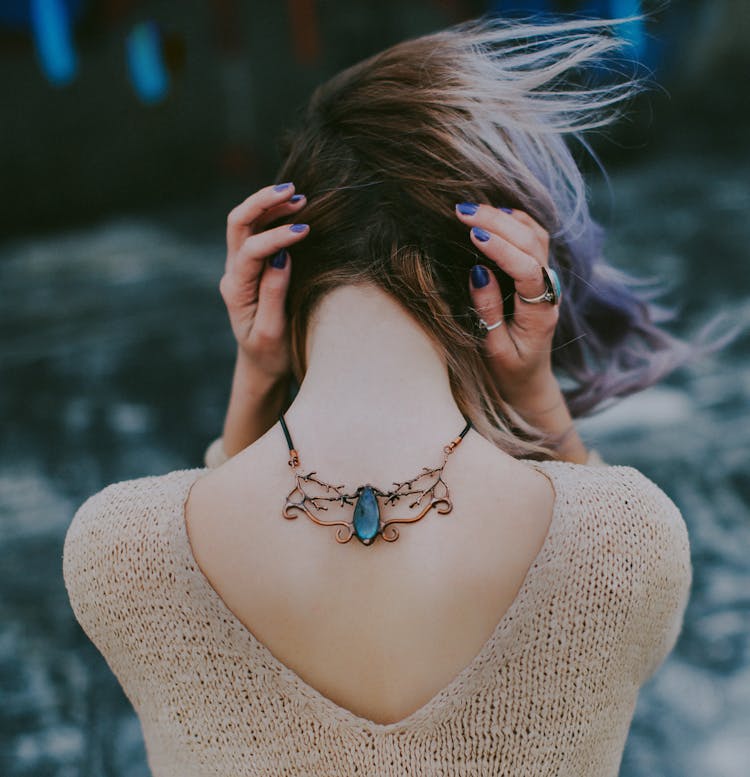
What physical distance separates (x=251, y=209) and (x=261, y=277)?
0.12 meters

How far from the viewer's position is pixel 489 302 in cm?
110

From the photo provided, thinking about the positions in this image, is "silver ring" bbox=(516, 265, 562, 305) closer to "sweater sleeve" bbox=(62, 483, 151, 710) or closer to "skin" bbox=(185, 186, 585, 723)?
"skin" bbox=(185, 186, 585, 723)

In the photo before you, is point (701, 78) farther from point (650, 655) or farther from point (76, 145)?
point (650, 655)

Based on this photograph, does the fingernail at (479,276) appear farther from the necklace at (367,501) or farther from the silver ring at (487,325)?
the necklace at (367,501)

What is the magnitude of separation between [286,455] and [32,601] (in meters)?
Result: 1.64

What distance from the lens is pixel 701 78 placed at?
683 centimetres

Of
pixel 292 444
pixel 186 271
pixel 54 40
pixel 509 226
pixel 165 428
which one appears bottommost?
pixel 186 271

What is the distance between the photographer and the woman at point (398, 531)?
0.91 metres

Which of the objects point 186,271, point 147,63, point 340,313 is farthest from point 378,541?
point 147,63

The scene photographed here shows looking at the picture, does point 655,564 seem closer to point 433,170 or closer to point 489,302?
point 489,302

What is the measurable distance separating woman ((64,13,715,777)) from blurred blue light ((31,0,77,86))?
4.43 m

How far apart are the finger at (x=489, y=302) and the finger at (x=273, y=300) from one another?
24 cm

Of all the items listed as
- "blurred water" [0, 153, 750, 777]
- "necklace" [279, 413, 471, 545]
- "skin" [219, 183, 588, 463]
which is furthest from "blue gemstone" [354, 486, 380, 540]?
"blurred water" [0, 153, 750, 777]

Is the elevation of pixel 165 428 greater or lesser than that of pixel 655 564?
lesser
